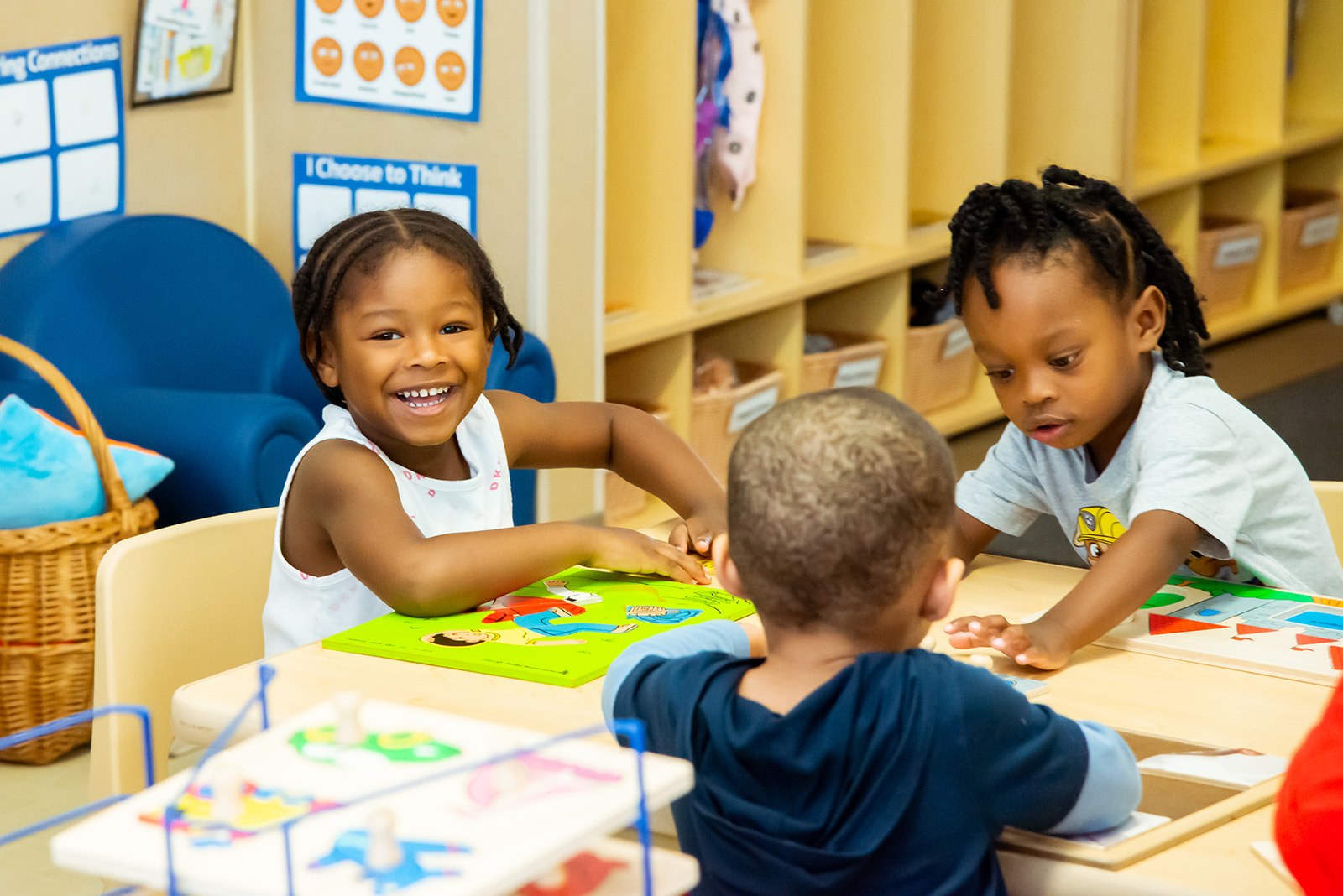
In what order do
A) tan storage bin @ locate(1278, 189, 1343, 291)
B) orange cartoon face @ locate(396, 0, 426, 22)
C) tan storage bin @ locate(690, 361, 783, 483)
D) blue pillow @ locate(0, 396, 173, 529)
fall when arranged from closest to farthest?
blue pillow @ locate(0, 396, 173, 529)
orange cartoon face @ locate(396, 0, 426, 22)
tan storage bin @ locate(690, 361, 783, 483)
tan storage bin @ locate(1278, 189, 1343, 291)

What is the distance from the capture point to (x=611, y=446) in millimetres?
1756

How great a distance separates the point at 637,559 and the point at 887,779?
1.91 feet

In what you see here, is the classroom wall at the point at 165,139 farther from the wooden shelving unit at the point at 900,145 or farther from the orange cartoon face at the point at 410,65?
the wooden shelving unit at the point at 900,145

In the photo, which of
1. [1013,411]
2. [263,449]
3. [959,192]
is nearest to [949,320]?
[959,192]

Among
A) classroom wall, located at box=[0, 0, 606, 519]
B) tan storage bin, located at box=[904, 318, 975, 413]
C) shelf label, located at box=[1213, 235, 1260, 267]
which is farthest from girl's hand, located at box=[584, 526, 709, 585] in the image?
shelf label, located at box=[1213, 235, 1260, 267]

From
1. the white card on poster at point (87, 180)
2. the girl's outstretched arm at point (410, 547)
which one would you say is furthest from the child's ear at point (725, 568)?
the white card on poster at point (87, 180)

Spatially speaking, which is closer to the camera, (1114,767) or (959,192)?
(1114,767)

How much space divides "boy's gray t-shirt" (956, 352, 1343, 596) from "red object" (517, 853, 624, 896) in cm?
71

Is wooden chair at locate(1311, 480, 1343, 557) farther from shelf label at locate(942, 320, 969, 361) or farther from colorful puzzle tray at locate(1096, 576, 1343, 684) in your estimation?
shelf label at locate(942, 320, 969, 361)

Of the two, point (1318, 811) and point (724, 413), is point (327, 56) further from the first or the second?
point (1318, 811)

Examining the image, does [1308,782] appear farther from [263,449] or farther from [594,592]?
[263,449]

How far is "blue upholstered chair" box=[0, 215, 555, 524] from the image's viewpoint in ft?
8.11

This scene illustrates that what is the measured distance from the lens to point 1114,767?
89cm

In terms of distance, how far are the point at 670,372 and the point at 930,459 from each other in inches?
98.5
